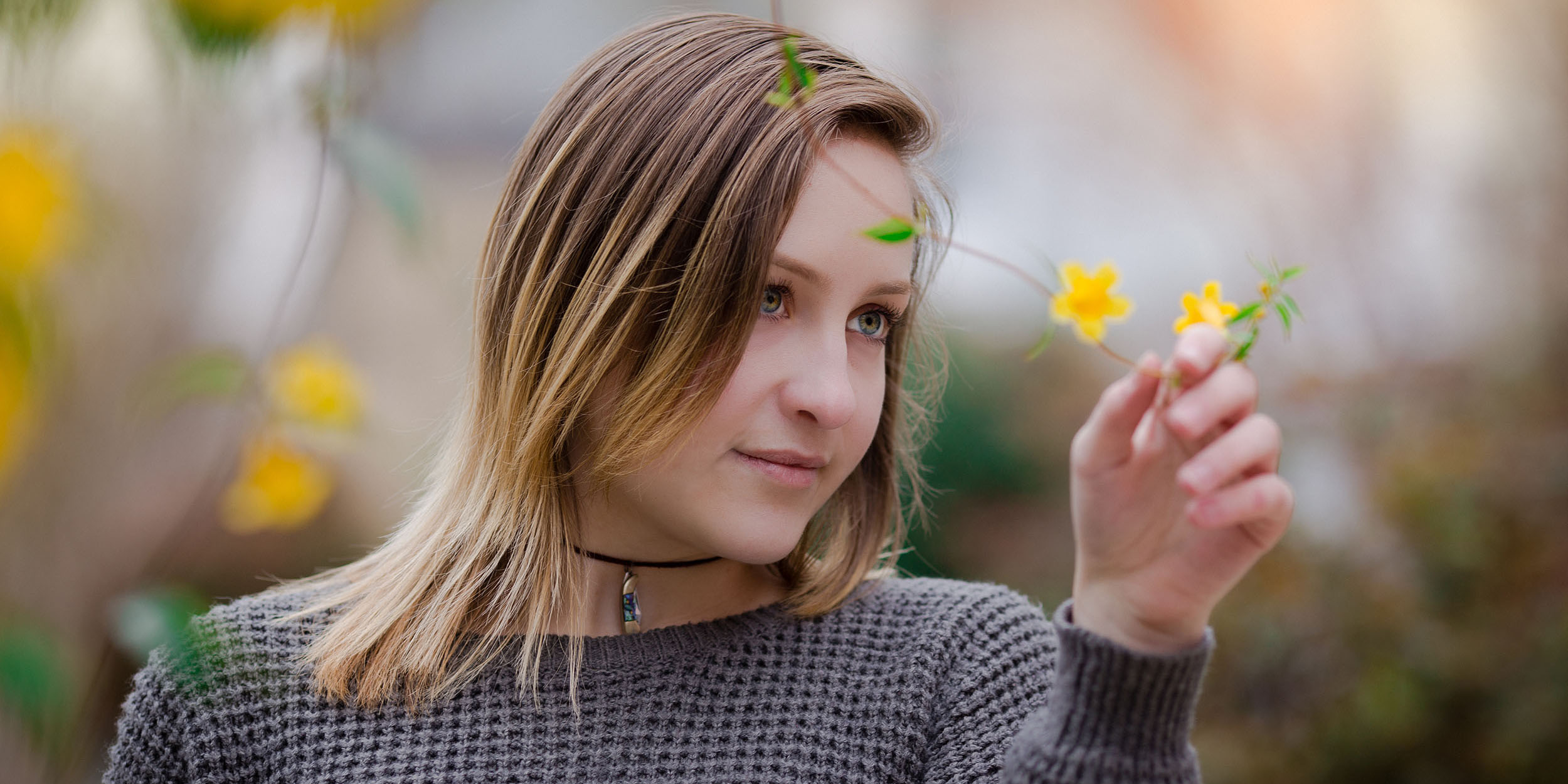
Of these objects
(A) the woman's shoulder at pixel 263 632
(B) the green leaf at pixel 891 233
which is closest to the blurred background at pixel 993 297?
(A) the woman's shoulder at pixel 263 632

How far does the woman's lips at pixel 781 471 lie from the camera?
1.13 metres

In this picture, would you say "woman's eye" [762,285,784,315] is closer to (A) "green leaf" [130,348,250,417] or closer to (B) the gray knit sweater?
(B) the gray knit sweater

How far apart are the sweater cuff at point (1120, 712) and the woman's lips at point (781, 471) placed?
32 centimetres

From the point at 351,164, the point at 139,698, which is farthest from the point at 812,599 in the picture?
the point at 351,164

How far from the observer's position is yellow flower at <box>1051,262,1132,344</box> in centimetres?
69

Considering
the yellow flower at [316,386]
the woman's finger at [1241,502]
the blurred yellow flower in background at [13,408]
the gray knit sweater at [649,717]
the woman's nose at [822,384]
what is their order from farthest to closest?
1. the gray knit sweater at [649,717]
2. the woman's nose at [822,384]
3. the woman's finger at [1241,502]
4. the yellow flower at [316,386]
5. the blurred yellow flower in background at [13,408]

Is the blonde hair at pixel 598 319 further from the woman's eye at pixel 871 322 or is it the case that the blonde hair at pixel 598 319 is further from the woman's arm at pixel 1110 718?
the woman's arm at pixel 1110 718

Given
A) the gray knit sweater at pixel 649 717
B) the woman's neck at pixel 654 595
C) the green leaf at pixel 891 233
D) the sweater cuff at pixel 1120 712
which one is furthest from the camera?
the woman's neck at pixel 654 595

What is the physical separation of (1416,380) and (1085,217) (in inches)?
39.9

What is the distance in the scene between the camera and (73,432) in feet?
0.71

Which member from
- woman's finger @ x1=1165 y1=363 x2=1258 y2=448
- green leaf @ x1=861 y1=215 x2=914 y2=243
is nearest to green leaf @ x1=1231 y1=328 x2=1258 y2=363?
woman's finger @ x1=1165 y1=363 x2=1258 y2=448

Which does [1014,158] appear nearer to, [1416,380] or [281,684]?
[1416,380]

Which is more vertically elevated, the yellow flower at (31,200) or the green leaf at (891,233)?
the green leaf at (891,233)

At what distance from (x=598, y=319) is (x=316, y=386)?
0.65m
